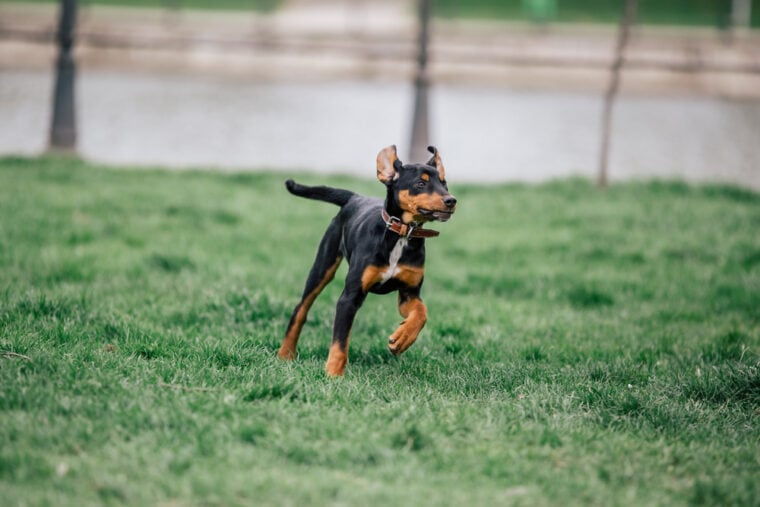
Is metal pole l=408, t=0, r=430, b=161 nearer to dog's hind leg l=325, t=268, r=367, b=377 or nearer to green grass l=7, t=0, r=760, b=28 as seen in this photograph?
dog's hind leg l=325, t=268, r=367, b=377

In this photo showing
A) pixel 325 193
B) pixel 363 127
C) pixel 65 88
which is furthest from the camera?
pixel 363 127

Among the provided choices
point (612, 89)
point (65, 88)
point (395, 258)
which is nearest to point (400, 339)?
point (395, 258)

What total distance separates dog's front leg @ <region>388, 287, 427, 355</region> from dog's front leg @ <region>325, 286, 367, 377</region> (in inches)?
10.4

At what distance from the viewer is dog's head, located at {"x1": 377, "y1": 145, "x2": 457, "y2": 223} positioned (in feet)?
15.2

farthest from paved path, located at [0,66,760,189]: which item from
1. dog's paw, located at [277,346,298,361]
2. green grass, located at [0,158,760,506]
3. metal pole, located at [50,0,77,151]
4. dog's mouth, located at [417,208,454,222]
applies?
dog's mouth, located at [417,208,454,222]

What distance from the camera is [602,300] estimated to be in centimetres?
744

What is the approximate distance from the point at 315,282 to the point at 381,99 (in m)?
11.6

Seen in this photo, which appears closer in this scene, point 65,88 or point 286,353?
point 286,353

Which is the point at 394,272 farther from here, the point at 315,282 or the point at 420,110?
the point at 420,110

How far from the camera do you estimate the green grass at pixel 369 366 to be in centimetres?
374

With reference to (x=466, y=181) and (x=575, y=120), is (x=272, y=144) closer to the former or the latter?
(x=466, y=181)

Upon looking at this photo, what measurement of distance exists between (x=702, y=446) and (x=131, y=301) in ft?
13.1

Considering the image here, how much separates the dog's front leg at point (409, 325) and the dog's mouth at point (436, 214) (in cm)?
53

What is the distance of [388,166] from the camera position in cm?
487
